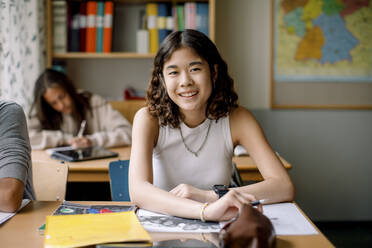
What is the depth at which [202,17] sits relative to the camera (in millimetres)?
3002

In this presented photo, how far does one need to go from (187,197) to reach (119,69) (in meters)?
2.26

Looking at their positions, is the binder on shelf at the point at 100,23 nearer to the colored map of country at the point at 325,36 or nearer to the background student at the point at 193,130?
the colored map of country at the point at 325,36

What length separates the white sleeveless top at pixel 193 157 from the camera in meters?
1.56

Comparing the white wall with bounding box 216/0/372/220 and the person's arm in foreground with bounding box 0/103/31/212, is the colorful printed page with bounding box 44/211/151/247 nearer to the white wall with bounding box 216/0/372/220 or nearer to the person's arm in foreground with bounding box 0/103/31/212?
the person's arm in foreground with bounding box 0/103/31/212

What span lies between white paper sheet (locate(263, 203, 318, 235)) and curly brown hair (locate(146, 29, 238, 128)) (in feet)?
1.53

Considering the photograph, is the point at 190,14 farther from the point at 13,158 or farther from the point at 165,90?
the point at 13,158

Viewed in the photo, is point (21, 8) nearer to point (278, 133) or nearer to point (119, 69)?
point (119, 69)

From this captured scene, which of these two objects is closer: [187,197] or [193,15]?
[187,197]

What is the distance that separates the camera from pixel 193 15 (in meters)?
2.99

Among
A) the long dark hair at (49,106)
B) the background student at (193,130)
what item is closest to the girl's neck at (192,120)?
the background student at (193,130)

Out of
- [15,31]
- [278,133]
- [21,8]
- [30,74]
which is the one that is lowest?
[278,133]

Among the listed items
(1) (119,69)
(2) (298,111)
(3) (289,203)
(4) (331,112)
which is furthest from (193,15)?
(3) (289,203)

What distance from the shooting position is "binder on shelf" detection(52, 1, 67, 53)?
300 centimetres

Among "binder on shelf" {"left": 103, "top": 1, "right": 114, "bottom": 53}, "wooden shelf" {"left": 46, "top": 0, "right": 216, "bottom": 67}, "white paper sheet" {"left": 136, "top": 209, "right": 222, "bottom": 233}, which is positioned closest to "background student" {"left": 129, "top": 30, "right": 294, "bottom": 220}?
"white paper sheet" {"left": 136, "top": 209, "right": 222, "bottom": 233}
